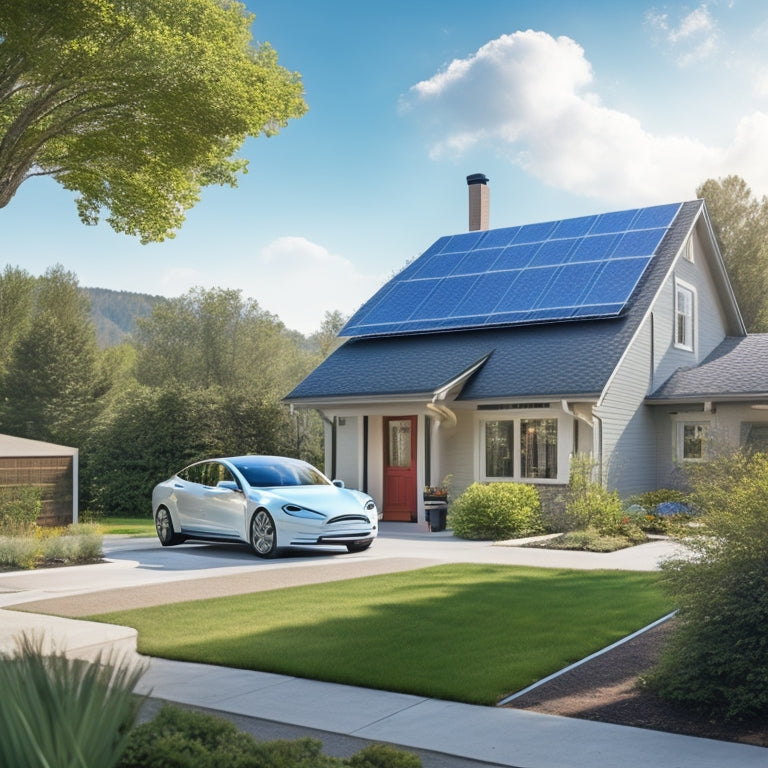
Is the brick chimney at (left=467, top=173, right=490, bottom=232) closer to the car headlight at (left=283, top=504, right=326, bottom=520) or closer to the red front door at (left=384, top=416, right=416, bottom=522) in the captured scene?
the red front door at (left=384, top=416, right=416, bottom=522)

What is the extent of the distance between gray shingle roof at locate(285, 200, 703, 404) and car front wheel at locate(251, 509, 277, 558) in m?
6.04

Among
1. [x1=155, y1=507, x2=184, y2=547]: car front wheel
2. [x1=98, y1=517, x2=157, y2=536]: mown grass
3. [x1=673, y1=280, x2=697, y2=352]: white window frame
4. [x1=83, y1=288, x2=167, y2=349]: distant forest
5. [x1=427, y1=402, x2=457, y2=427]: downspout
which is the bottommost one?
[x1=98, y1=517, x2=157, y2=536]: mown grass

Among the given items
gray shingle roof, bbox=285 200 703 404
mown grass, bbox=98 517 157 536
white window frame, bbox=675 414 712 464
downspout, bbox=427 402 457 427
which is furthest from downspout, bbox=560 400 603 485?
mown grass, bbox=98 517 157 536

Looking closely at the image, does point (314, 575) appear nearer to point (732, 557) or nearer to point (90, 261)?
point (732, 557)

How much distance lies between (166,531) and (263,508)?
2.87 m

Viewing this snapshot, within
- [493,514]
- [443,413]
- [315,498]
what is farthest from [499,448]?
[315,498]

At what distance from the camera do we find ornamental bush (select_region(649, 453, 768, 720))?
5844mm

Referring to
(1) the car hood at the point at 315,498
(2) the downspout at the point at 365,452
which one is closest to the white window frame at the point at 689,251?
(2) the downspout at the point at 365,452

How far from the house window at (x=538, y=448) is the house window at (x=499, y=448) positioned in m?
0.28

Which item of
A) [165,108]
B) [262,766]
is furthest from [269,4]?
[262,766]

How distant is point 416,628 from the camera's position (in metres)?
8.61

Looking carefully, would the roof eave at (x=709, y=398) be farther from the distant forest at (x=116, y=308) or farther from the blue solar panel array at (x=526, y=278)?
the distant forest at (x=116, y=308)

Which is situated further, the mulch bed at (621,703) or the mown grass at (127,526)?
the mown grass at (127,526)

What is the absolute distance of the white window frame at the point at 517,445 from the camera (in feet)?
65.8
